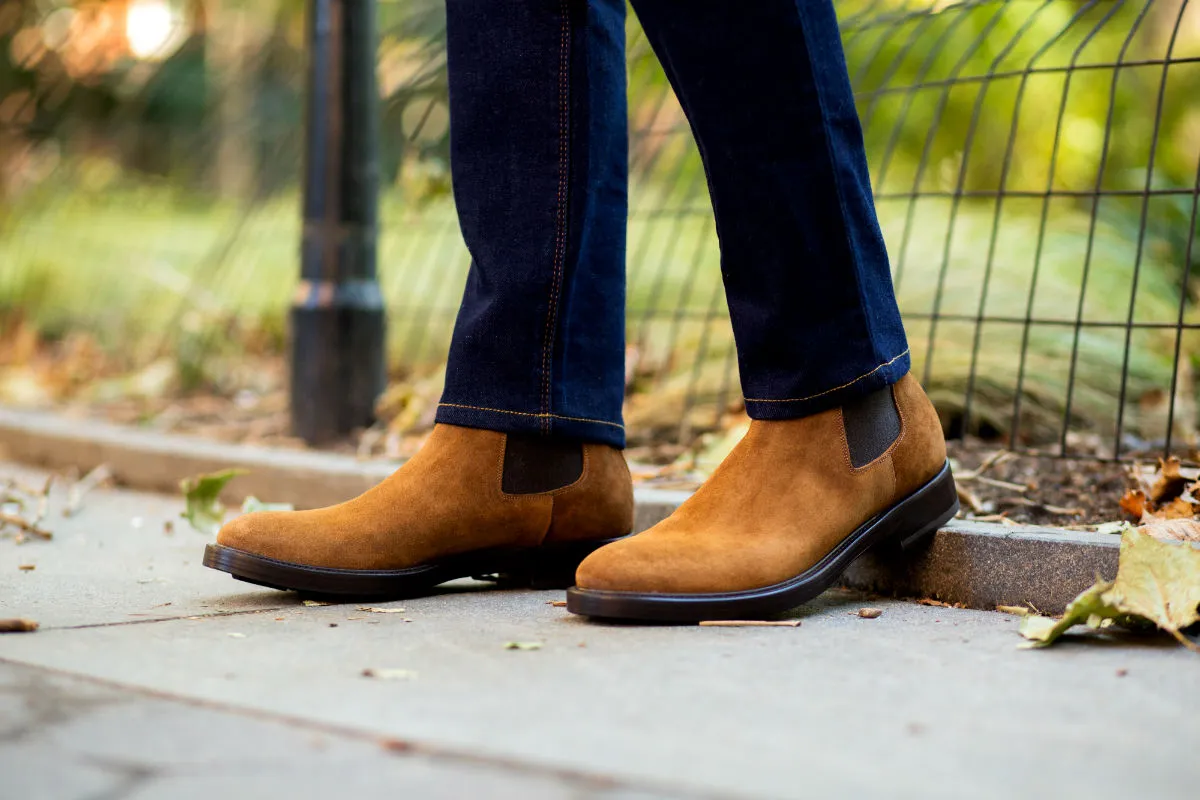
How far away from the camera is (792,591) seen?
60.6 inches

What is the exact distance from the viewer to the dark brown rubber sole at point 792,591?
1.48 m

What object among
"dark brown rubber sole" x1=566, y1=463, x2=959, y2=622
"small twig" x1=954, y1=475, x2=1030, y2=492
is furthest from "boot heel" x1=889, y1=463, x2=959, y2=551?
"small twig" x1=954, y1=475, x2=1030, y2=492

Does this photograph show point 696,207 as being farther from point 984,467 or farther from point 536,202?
point 536,202

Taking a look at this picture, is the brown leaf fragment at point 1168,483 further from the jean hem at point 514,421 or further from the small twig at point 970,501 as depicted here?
the jean hem at point 514,421

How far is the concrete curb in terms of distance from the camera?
5.42 feet

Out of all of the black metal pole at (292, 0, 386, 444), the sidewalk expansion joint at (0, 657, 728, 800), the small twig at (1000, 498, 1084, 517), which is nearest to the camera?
the sidewalk expansion joint at (0, 657, 728, 800)

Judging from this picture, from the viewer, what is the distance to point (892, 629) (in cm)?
151

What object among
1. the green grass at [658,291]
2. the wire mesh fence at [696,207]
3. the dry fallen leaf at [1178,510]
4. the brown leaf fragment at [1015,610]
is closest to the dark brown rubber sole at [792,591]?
the brown leaf fragment at [1015,610]

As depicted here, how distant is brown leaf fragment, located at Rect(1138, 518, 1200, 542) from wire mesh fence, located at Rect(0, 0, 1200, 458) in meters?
0.41

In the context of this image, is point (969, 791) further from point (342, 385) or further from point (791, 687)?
point (342, 385)

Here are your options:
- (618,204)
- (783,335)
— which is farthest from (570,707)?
(618,204)

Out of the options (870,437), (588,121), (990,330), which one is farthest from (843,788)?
→ (990,330)

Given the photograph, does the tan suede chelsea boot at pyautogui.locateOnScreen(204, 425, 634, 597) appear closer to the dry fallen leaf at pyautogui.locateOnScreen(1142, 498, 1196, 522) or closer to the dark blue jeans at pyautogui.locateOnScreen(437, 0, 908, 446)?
the dark blue jeans at pyautogui.locateOnScreen(437, 0, 908, 446)

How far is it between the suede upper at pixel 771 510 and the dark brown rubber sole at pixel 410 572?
26cm
